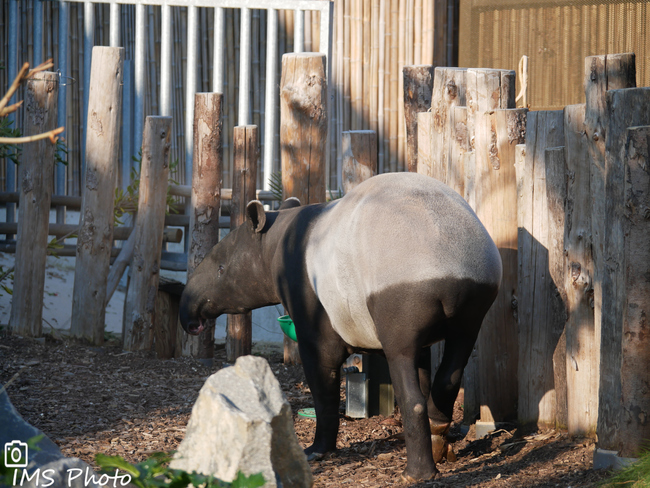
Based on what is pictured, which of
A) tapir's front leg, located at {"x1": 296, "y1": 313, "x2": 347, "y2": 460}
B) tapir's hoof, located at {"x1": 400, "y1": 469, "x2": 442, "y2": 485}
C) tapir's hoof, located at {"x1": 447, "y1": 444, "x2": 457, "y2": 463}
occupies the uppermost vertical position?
tapir's front leg, located at {"x1": 296, "y1": 313, "x2": 347, "y2": 460}

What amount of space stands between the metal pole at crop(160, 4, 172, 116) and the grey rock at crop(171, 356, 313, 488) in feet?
17.0

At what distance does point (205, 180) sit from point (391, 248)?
109 inches

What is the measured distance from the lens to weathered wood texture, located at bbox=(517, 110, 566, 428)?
4273mm

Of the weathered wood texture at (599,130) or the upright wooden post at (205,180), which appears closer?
the weathered wood texture at (599,130)

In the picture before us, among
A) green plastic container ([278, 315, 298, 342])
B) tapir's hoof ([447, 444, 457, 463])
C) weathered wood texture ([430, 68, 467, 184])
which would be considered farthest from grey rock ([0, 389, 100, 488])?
weathered wood texture ([430, 68, 467, 184])

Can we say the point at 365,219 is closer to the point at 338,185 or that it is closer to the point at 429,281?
the point at 429,281

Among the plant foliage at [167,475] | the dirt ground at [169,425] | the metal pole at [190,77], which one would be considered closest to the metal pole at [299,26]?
the metal pole at [190,77]

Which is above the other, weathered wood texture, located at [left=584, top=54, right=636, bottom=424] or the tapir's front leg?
weathered wood texture, located at [left=584, top=54, right=636, bottom=424]

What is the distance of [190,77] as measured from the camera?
7543mm

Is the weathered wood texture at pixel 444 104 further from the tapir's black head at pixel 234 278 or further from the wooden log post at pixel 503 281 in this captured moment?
the tapir's black head at pixel 234 278

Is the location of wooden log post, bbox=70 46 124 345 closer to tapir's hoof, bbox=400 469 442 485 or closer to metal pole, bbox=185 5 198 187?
metal pole, bbox=185 5 198 187

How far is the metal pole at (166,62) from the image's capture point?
7.44m

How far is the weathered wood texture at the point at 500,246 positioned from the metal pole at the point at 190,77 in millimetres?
3706

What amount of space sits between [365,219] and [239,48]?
491 cm
